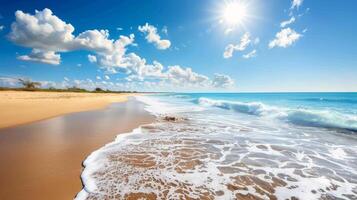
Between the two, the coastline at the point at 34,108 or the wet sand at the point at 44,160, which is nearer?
the wet sand at the point at 44,160

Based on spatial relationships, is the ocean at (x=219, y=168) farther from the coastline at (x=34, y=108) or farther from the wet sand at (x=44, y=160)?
the coastline at (x=34, y=108)

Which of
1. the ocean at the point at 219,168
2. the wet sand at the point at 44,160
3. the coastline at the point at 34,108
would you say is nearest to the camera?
the wet sand at the point at 44,160

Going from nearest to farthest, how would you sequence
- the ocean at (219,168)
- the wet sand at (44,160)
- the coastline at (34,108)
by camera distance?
the wet sand at (44,160)
the ocean at (219,168)
the coastline at (34,108)

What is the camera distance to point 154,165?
5543 millimetres

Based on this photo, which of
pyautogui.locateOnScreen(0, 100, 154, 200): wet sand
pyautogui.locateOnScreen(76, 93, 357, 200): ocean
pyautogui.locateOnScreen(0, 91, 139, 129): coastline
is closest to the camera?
pyautogui.locateOnScreen(0, 100, 154, 200): wet sand

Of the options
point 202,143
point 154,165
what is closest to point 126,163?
point 154,165

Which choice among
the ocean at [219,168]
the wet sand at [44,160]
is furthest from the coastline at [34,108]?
the ocean at [219,168]

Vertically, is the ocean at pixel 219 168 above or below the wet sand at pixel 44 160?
below

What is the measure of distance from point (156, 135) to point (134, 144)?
1827 millimetres

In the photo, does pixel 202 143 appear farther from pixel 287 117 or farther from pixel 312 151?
pixel 287 117

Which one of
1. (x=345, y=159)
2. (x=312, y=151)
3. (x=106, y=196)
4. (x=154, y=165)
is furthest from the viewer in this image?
(x=312, y=151)

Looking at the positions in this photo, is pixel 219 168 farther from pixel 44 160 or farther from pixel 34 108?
pixel 34 108

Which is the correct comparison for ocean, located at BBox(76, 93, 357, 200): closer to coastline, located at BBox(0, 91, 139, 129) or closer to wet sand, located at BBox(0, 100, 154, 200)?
wet sand, located at BBox(0, 100, 154, 200)

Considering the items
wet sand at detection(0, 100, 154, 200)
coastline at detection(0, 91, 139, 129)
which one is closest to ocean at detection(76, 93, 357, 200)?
wet sand at detection(0, 100, 154, 200)
